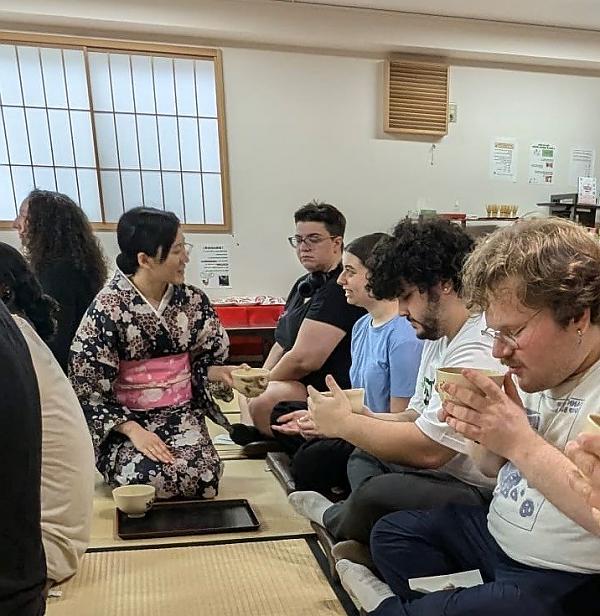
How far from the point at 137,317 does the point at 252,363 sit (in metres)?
2.22

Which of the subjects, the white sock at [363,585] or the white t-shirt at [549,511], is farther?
the white sock at [363,585]

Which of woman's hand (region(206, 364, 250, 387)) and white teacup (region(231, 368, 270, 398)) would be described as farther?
woman's hand (region(206, 364, 250, 387))

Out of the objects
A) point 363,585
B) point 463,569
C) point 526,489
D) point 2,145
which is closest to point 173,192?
point 2,145

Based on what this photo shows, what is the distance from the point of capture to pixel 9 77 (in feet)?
14.2

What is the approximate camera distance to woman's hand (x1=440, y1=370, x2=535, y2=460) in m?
1.08

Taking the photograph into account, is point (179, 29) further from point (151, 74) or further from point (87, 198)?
→ point (87, 198)

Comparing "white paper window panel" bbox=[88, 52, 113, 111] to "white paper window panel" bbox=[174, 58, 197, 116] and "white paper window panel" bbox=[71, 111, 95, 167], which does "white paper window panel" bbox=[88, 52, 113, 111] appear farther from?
"white paper window panel" bbox=[174, 58, 197, 116]

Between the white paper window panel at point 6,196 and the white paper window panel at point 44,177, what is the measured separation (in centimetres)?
19

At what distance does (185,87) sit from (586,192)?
3515 mm

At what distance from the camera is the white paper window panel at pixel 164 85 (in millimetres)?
4535

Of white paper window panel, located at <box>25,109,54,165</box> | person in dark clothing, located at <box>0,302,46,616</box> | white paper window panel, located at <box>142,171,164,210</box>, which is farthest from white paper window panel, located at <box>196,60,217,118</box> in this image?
person in dark clothing, located at <box>0,302,46,616</box>

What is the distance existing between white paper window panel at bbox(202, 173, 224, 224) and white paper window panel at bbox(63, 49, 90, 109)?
3.45 feet

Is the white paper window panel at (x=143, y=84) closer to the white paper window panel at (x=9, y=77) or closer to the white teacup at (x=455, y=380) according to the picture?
the white paper window panel at (x=9, y=77)

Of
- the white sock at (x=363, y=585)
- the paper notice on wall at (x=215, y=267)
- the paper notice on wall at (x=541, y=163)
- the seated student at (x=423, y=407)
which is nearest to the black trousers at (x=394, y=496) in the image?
the seated student at (x=423, y=407)
